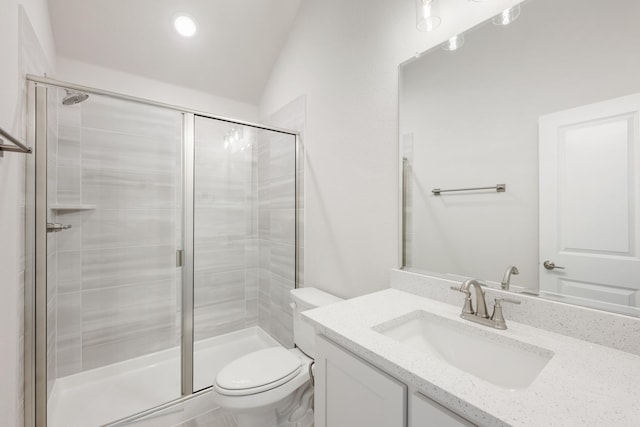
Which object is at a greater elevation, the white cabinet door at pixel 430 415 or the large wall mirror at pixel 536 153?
the large wall mirror at pixel 536 153

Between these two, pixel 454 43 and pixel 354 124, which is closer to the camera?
pixel 454 43

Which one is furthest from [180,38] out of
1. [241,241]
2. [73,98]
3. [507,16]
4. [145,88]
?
[507,16]

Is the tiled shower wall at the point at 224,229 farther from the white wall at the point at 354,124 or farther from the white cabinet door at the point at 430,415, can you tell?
the white cabinet door at the point at 430,415

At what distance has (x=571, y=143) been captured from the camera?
85 centimetres

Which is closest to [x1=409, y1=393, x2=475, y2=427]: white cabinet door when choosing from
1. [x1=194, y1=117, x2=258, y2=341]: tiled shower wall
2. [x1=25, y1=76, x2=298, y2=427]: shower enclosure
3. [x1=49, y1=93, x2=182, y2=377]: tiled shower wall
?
[x1=25, y1=76, x2=298, y2=427]: shower enclosure

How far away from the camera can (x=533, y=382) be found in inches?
23.6

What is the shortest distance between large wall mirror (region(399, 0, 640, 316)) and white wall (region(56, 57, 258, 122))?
1.57m

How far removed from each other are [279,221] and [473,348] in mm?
1583

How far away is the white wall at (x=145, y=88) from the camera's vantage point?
1.89 meters

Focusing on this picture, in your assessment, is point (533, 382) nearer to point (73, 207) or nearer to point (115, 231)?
point (73, 207)

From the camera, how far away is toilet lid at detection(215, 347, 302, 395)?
1.25 m

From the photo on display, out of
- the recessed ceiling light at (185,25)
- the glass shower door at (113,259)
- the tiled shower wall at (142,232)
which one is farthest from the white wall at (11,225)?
the recessed ceiling light at (185,25)

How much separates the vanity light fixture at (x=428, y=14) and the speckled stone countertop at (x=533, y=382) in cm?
120

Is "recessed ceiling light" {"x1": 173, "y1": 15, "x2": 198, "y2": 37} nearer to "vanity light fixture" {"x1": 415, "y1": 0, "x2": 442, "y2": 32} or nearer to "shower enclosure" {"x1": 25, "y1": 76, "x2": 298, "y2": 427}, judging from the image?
"shower enclosure" {"x1": 25, "y1": 76, "x2": 298, "y2": 427}
